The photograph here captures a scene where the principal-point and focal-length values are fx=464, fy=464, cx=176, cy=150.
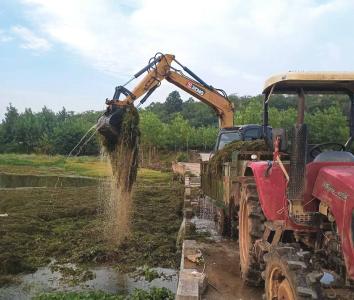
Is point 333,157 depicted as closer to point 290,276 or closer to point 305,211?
point 305,211

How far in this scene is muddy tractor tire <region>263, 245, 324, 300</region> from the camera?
375 centimetres

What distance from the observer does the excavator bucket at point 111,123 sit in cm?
945

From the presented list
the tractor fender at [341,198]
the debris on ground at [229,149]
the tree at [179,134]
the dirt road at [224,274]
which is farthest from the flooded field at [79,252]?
the tree at [179,134]

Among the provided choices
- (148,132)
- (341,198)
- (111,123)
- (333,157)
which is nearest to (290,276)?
(341,198)

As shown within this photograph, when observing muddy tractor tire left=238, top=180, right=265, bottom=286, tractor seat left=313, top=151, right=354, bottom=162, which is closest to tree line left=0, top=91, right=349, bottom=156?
muddy tractor tire left=238, top=180, right=265, bottom=286

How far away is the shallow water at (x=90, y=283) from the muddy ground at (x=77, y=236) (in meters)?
0.25

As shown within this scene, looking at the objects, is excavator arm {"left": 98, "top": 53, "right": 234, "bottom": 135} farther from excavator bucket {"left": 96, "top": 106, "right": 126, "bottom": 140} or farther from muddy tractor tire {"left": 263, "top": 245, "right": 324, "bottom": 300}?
muddy tractor tire {"left": 263, "top": 245, "right": 324, "bottom": 300}

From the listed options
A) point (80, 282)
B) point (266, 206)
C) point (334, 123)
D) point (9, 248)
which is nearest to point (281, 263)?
point (266, 206)

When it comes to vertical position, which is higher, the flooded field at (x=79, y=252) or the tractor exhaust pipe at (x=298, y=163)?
the tractor exhaust pipe at (x=298, y=163)

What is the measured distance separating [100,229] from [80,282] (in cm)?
356

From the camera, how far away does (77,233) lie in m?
12.0

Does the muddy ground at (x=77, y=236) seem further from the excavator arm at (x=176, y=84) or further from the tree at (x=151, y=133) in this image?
the tree at (x=151, y=133)

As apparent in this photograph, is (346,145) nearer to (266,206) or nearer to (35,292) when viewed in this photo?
(266,206)

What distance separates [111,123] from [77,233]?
3.95m
